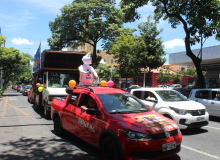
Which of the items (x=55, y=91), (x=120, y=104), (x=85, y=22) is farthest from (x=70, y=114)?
(x=85, y=22)

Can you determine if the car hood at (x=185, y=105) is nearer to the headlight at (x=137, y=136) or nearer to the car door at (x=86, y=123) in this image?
the car door at (x=86, y=123)

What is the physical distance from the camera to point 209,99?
9188mm

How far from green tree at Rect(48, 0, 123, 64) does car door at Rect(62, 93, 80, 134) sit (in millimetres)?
24149

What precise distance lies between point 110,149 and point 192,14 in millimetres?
13704

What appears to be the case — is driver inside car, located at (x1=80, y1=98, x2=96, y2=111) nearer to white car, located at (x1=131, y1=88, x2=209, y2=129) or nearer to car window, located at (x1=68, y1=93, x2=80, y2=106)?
car window, located at (x1=68, y1=93, x2=80, y2=106)

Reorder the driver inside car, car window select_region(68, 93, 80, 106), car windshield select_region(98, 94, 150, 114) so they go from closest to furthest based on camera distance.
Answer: car windshield select_region(98, 94, 150, 114) < the driver inside car < car window select_region(68, 93, 80, 106)

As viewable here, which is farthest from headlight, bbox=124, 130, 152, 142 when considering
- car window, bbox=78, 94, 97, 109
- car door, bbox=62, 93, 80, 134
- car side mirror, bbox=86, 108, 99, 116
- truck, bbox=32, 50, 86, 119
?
truck, bbox=32, 50, 86, 119

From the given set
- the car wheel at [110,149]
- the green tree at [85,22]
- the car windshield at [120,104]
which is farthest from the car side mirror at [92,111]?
the green tree at [85,22]

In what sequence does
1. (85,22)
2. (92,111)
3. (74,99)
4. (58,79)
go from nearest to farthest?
(92,111)
(74,99)
(58,79)
(85,22)

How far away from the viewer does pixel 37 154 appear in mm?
4598

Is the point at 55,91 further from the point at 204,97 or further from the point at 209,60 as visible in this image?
the point at 209,60

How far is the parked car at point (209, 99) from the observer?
28.8 ft

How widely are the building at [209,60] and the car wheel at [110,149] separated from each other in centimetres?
1611

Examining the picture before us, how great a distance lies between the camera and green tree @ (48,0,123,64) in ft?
94.8
